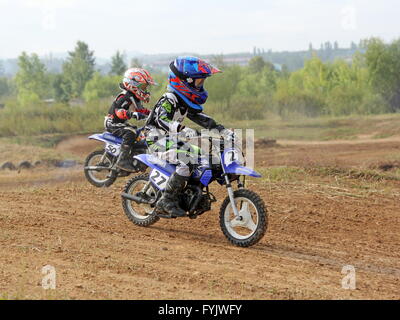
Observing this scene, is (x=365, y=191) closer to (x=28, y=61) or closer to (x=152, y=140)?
(x=152, y=140)

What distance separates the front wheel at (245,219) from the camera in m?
6.65

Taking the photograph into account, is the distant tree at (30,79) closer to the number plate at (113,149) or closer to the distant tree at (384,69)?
the distant tree at (384,69)

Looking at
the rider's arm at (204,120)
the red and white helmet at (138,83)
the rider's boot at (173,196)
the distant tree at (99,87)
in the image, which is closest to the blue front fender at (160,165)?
the rider's boot at (173,196)

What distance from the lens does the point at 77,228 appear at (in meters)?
7.86

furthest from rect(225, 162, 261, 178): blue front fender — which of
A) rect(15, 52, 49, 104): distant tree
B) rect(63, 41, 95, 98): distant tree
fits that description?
rect(15, 52, 49, 104): distant tree

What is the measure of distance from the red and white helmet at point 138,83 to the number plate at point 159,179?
3.97 m

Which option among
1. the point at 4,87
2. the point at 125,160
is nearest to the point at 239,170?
the point at 125,160

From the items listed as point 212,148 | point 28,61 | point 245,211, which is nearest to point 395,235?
point 245,211

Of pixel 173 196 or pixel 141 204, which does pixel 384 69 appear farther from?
pixel 173 196

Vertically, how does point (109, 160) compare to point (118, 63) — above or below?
below

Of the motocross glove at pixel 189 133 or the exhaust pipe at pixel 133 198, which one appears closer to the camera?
the motocross glove at pixel 189 133

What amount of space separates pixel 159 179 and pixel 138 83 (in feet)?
13.6

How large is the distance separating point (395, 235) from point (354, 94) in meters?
34.9

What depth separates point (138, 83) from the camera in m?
11.3
